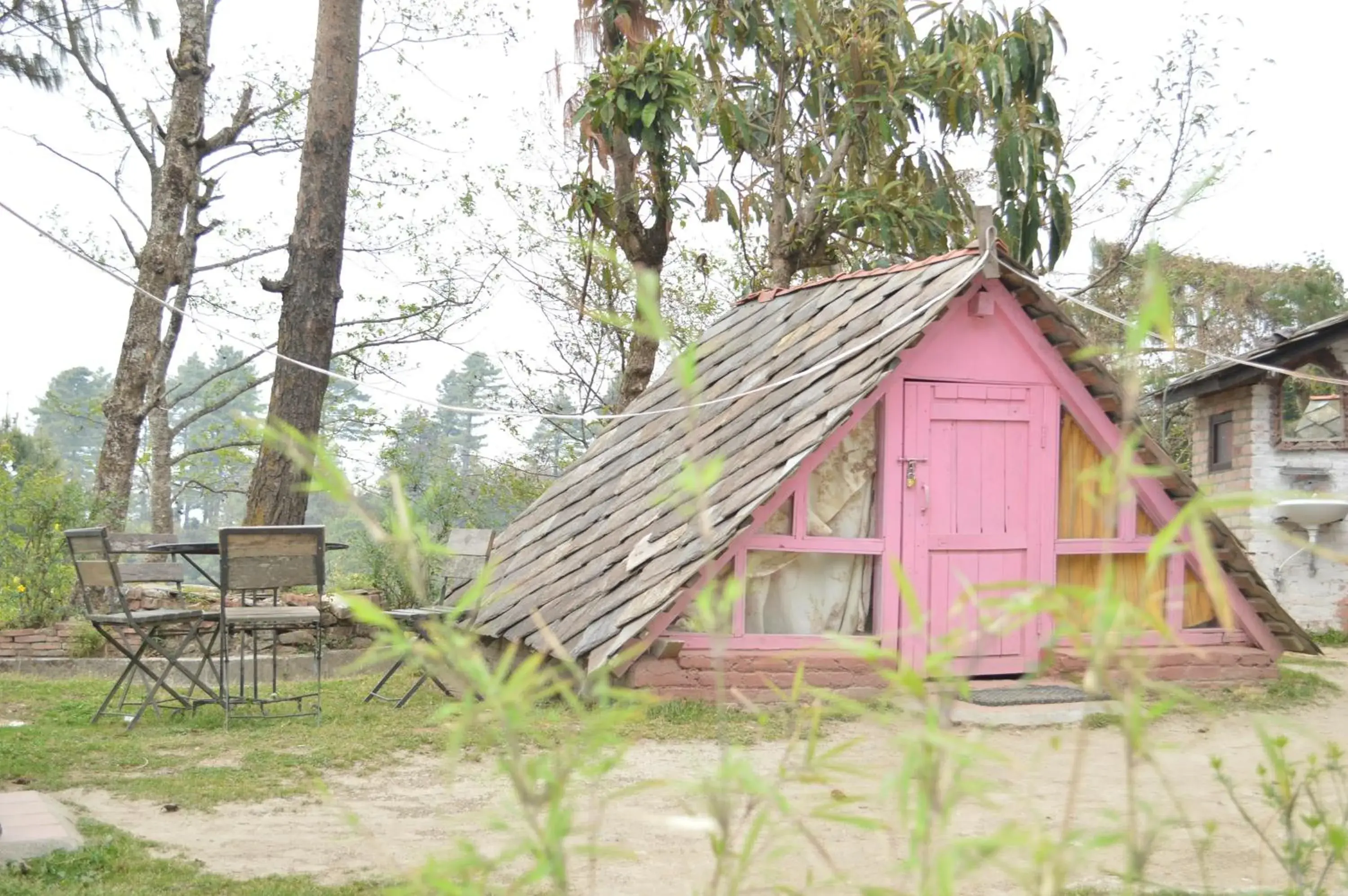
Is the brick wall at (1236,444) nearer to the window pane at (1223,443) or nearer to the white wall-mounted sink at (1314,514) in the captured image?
the window pane at (1223,443)

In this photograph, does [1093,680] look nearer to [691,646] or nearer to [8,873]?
[8,873]

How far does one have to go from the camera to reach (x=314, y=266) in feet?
31.4

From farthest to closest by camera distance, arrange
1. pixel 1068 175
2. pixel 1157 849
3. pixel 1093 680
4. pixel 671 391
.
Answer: pixel 1068 175 < pixel 671 391 < pixel 1157 849 < pixel 1093 680

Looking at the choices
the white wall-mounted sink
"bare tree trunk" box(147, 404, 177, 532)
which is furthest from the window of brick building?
"bare tree trunk" box(147, 404, 177, 532)

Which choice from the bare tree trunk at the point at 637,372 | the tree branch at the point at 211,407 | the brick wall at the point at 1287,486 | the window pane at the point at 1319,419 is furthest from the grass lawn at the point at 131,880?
the tree branch at the point at 211,407

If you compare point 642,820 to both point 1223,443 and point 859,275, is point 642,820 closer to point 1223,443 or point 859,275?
point 859,275

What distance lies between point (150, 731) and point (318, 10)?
5.72 metres

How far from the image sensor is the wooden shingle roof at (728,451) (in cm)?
712

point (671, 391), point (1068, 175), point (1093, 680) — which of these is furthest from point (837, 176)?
point (1093, 680)

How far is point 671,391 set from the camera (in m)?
9.80

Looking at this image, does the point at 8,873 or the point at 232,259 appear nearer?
the point at 8,873

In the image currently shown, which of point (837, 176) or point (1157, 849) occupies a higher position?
point (837, 176)

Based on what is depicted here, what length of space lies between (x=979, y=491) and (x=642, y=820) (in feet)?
16.6

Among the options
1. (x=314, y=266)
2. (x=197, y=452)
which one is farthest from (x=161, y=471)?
(x=314, y=266)
